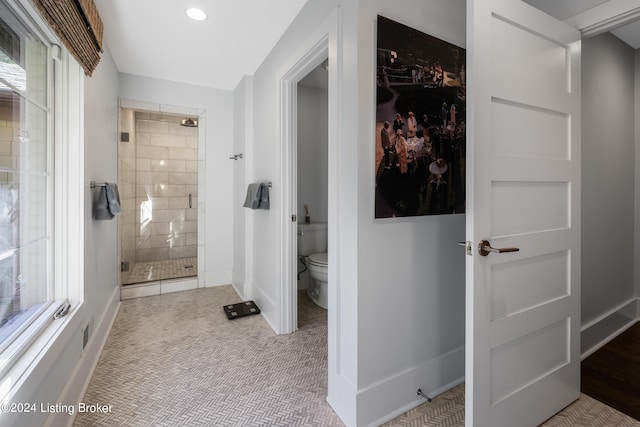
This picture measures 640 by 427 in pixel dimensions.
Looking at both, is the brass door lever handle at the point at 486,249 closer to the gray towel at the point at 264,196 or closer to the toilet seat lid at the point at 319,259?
the toilet seat lid at the point at 319,259

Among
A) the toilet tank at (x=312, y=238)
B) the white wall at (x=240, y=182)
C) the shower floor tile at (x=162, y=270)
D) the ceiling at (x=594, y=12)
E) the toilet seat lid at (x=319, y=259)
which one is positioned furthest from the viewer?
the shower floor tile at (x=162, y=270)

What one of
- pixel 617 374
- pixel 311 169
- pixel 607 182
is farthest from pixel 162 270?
pixel 607 182

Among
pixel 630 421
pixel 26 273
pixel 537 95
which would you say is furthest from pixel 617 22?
pixel 26 273

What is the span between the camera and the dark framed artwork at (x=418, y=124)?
1.40 meters

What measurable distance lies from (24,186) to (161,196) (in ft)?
9.85

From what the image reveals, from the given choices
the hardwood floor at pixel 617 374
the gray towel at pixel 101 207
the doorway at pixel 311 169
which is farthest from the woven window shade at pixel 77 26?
the hardwood floor at pixel 617 374

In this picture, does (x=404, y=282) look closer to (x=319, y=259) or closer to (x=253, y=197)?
(x=319, y=259)

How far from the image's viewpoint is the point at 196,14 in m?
1.96

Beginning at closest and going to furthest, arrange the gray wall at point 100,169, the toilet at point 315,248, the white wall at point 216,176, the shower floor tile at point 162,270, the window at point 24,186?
the window at point 24,186 → the gray wall at point 100,169 → the toilet at point 315,248 → the white wall at point 216,176 → the shower floor tile at point 162,270

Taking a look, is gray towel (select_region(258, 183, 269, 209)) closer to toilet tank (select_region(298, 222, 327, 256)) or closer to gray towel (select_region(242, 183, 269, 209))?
gray towel (select_region(242, 183, 269, 209))

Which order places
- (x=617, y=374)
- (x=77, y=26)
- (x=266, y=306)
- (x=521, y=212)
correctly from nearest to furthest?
(x=521, y=212)
(x=77, y=26)
(x=617, y=374)
(x=266, y=306)

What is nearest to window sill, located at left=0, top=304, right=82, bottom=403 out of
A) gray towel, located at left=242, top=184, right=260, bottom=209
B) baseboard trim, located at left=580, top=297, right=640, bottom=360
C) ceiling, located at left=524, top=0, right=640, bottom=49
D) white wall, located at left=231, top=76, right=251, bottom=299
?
gray towel, located at left=242, top=184, right=260, bottom=209

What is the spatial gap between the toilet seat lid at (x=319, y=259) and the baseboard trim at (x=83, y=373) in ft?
5.59

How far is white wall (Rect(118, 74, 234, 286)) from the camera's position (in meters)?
3.32
